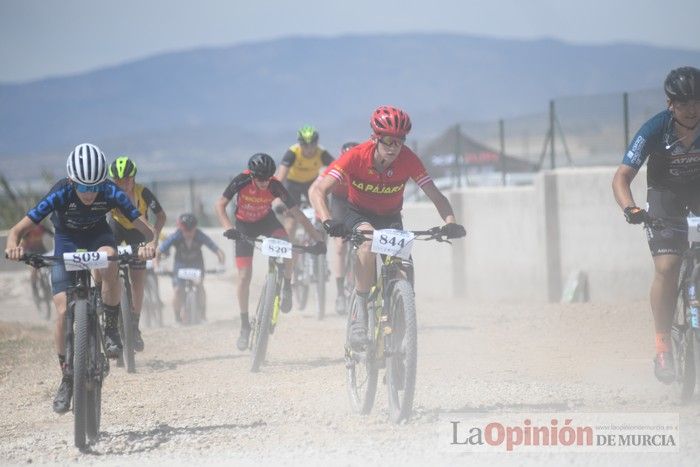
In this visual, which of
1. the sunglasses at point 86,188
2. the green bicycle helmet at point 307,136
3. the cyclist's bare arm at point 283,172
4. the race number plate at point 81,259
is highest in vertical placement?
the green bicycle helmet at point 307,136

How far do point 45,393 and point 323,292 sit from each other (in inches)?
214

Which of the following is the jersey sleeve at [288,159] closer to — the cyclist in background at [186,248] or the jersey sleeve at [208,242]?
the jersey sleeve at [208,242]

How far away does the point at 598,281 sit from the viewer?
17547 millimetres

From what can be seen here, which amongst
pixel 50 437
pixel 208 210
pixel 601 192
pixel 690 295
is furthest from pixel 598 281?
pixel 208 210

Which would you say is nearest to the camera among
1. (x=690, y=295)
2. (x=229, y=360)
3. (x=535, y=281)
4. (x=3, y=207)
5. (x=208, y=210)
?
(x=690, y=295)

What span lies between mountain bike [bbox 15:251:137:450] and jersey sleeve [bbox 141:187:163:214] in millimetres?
3131

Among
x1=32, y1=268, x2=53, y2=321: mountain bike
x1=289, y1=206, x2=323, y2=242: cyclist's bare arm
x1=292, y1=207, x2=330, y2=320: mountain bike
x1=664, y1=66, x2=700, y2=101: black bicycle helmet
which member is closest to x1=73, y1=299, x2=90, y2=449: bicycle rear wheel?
x1=289, y1=206, x2=323, y2=242: cyclist's bare arm

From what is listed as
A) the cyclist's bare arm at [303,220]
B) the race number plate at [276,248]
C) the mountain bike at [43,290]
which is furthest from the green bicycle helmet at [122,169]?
the mountain bike at [43,290]

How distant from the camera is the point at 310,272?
16219 mm

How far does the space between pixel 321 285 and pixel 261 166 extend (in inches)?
151

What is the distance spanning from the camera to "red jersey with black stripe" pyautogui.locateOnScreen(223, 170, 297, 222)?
12.3m

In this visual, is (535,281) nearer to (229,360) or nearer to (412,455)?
(229,360)

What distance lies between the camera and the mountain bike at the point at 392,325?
8.09 meters

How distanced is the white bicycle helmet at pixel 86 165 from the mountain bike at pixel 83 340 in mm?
528
